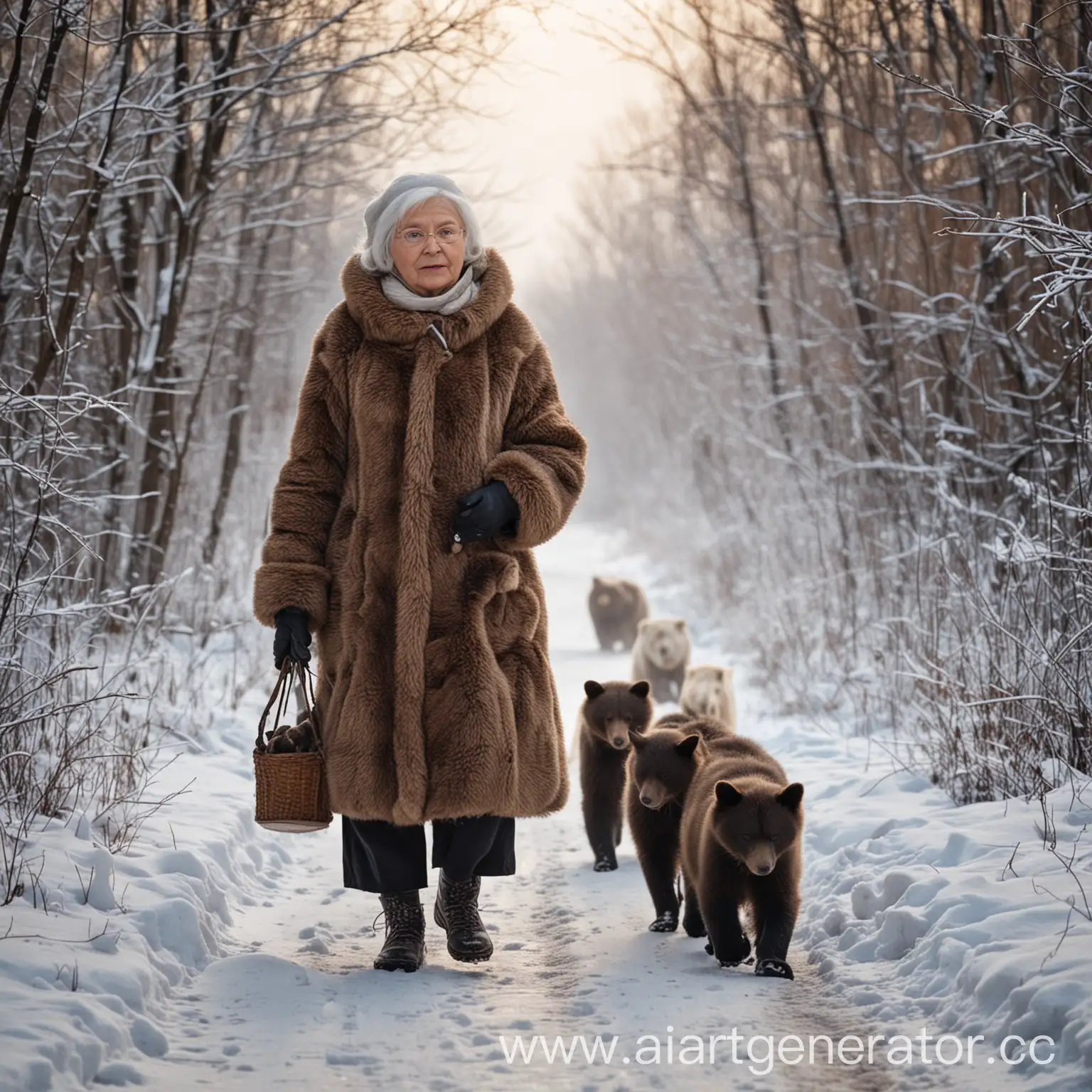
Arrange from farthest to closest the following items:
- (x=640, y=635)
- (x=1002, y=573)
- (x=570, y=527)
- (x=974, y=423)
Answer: (x=570, y=527) → (x=640, y=635) → (x=974, y=423) → (x=1002, y=573)

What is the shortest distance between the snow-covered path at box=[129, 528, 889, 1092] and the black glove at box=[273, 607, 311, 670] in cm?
92

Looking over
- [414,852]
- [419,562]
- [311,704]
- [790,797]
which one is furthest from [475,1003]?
[419,562]

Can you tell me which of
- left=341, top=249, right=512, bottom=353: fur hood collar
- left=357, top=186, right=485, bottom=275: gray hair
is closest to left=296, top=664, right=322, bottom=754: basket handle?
left=341, top=249, right=512, bottom=353: fur hood collar

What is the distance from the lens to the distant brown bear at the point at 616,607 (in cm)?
1271

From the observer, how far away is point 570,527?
116 ft

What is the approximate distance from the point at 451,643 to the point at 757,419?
11.7 m

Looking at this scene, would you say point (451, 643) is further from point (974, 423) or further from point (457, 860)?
point (974, 423)

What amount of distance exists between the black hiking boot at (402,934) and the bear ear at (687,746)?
4.18 ft

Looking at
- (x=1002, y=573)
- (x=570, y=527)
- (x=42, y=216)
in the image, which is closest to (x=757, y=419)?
(x=1002, y=573)

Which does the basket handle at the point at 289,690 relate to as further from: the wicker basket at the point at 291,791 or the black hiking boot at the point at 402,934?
the black hiking boot at the point at 402,934

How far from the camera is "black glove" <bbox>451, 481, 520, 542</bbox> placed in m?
3.70

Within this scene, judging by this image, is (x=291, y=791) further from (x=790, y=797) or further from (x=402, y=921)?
(x=790, y=797)

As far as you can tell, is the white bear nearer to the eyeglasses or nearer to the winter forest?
the winter forest

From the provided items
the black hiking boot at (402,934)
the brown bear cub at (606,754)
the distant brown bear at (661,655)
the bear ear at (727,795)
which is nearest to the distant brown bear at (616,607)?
the distant brown bear at (661,655)
